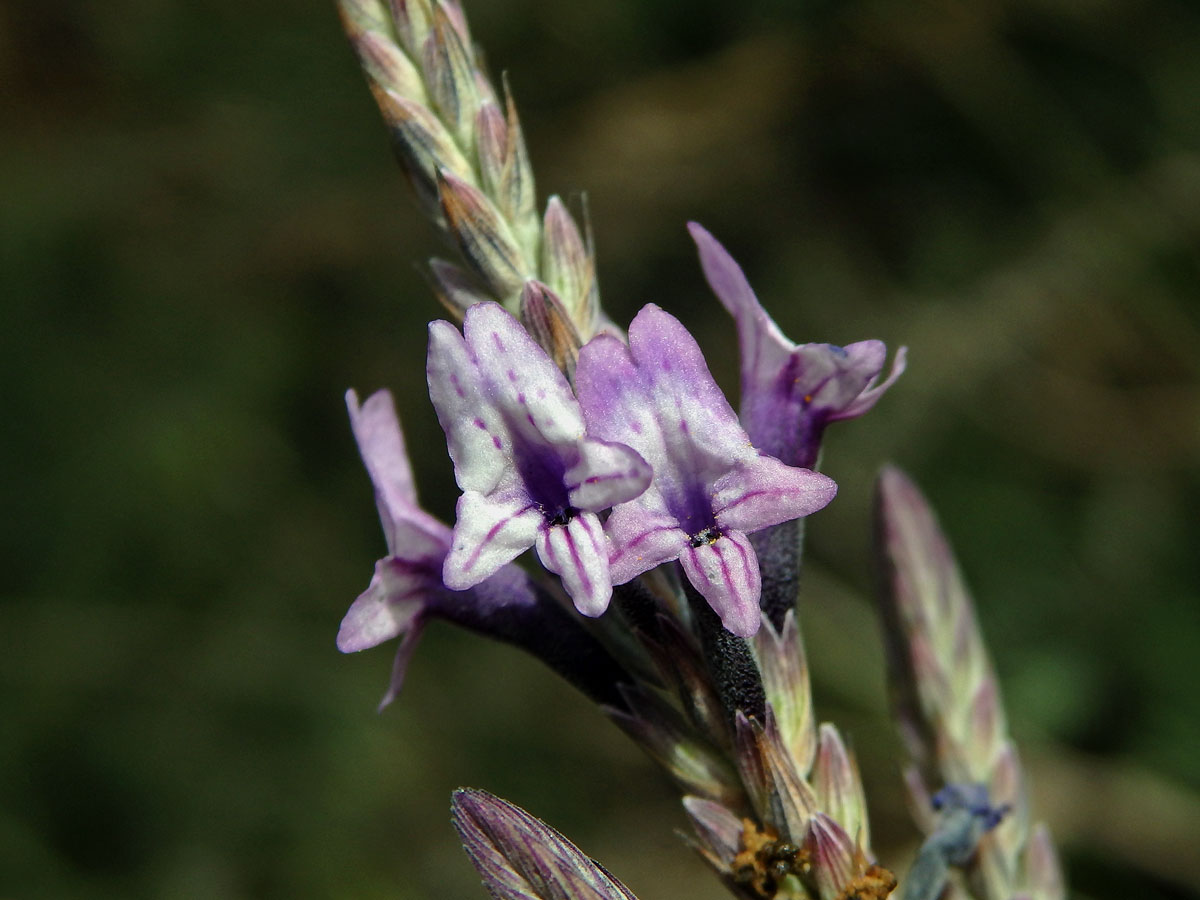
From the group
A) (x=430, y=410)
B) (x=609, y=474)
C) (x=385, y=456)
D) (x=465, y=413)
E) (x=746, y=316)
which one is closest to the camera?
(x=609, y=474)

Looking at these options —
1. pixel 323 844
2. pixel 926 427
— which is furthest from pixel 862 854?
pixel 323 844

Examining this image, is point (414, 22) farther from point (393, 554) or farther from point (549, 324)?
point (393, 554)

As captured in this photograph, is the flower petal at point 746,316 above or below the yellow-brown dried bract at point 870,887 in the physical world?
above

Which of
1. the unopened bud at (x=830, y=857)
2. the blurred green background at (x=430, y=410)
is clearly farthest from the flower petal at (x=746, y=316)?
the blurred green background at (x=430, y=410)

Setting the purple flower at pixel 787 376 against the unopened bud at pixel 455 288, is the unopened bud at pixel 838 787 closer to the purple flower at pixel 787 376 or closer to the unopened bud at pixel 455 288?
the purple flower at pixel 787 376

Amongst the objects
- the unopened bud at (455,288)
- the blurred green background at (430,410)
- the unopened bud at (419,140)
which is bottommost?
the blurred green background at (430,410)

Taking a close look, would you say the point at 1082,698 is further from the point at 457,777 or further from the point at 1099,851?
the point at 457,777

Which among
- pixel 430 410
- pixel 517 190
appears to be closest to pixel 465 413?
pixel 517 190
